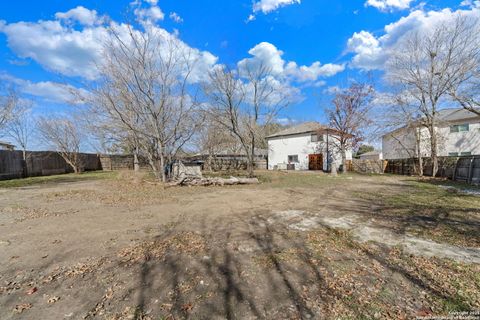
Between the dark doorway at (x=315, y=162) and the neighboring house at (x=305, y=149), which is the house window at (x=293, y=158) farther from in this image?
the dark doorway at (x=315, y=162)

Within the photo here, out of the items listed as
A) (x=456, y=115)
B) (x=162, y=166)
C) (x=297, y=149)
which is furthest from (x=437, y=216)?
(x=456, y=115)

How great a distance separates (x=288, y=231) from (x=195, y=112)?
10.1 meters

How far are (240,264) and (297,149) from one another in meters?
24.0

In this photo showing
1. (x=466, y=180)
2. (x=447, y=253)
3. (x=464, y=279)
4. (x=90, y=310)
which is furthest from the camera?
(x=466, y=180)

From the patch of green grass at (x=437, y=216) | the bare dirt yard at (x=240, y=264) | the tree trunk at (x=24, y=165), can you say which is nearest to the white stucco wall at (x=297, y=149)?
the patch of green grass at (x=437, y=216)

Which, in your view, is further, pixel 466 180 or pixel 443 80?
pixel 443 80

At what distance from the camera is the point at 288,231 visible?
4.38 meters

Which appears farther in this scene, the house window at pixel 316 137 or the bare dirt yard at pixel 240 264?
the house window at pixel 316 137

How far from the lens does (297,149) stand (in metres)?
26.0

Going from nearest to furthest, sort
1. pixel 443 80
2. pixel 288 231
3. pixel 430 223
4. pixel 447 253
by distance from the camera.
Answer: pixel 447 253 < pixel 288 231 < pixel 430 223 < pixel 443 80

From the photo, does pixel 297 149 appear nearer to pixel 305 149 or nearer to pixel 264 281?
pixel 305 149

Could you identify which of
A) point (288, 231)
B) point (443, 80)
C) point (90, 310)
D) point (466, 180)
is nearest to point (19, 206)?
point (90, 310)

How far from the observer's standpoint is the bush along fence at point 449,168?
1174 centimetres

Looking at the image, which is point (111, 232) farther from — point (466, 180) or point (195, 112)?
point (466, 180)
